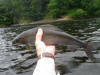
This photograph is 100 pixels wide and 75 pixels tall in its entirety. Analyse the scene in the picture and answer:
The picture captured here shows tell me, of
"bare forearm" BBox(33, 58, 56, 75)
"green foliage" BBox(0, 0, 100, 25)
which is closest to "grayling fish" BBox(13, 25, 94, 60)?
"bare forearm" BBox(33, 58, 56, 75)

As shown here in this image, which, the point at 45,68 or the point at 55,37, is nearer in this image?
the point at 45,68

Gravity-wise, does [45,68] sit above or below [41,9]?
above

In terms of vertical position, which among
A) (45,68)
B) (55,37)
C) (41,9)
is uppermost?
(45,68)

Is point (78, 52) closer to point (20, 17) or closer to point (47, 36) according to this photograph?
point (47, 36)

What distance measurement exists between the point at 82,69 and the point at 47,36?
5.51ft

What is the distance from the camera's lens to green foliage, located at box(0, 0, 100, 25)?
168ft

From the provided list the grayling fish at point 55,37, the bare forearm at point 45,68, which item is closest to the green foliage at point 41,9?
the grayling fish at point 55,37

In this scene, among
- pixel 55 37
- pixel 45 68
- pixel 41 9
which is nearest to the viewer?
pixel 45 68

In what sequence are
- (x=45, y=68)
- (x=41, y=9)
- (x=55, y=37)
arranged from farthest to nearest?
(x=41, y=9)
(x=55, y=37)
(x=45, y=68)

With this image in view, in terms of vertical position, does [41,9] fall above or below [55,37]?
below

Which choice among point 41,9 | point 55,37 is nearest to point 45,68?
point 55,37

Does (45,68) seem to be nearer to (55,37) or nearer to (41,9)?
(55,37)

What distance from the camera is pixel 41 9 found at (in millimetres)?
68625

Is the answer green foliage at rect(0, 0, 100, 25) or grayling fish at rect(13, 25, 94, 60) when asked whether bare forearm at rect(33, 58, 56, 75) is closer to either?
grayling fish at rect(13, 25, 94, 60)
